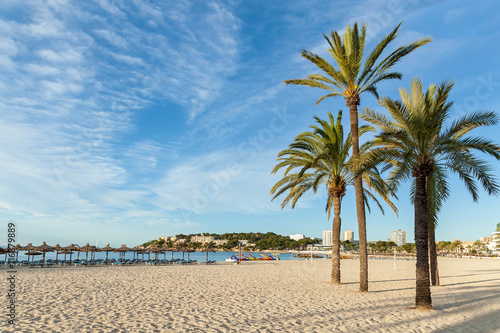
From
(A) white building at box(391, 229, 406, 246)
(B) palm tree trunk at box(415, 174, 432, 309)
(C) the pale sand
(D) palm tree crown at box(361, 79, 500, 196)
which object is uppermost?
(D) palm tree crown at box(361, 79, 500, 196)

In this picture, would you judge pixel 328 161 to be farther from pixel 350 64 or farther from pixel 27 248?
pixel 27 248

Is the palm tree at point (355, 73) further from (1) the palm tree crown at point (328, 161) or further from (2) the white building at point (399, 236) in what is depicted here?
(2) the white building at point (399, 236)

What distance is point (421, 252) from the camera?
12.2 meters

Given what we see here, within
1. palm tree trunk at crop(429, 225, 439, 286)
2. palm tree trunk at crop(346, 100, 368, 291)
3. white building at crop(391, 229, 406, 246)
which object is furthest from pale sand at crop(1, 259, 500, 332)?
white building at crop(391, 229, 406, 246)

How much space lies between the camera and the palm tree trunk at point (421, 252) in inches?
473

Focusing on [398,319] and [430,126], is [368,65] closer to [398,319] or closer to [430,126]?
[430,126]

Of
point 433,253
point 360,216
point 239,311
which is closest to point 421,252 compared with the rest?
point 360,216

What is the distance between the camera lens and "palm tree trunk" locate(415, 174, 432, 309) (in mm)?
12008

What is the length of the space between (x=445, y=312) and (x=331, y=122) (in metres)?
10.5

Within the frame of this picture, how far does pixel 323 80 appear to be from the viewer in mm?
16625

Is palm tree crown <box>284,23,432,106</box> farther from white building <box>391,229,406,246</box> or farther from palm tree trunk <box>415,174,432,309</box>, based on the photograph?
white building <box>391,229,406,246</box>

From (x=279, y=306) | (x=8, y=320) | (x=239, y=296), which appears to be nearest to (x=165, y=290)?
(x=239, y=296)

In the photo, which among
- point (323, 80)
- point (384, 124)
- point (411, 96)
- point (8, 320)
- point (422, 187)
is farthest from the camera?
point (323, 80)

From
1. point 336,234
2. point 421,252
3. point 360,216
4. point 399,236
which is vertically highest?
point 360,216
